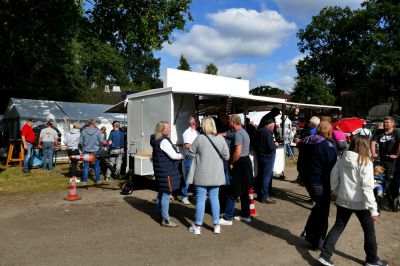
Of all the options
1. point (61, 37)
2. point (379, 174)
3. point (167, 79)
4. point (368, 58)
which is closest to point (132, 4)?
point (61, 37)

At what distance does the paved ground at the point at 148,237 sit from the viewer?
4.55 m

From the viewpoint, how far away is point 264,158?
25.1 ft

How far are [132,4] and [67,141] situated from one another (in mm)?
5420

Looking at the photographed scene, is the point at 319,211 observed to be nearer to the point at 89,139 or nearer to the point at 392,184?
the point at 392,184

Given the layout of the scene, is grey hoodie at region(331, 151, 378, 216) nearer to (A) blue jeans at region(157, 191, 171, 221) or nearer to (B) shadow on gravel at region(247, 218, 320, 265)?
(B) shadow on gravel at region(247, 218, 320, 265)

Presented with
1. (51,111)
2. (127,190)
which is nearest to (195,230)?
(127,190)

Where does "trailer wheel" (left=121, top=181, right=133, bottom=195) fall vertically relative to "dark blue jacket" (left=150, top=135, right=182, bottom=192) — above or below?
below

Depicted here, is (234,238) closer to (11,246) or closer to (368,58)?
(11,246)

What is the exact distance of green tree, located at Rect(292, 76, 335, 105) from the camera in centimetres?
3122

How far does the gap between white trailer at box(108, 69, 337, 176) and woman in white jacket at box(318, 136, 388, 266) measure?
150 inches

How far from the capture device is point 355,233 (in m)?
5.59

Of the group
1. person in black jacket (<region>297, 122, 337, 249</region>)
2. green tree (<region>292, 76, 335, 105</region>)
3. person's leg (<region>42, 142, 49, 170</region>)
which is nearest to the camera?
person in black jacket (<region>297, 122, 337, 249</region>)

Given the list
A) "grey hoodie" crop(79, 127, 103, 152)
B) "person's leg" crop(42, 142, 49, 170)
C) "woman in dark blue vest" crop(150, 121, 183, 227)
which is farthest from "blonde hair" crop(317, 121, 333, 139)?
"person's leg" crop(42, 142, 49, 170)

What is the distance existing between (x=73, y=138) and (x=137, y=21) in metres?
5.17
